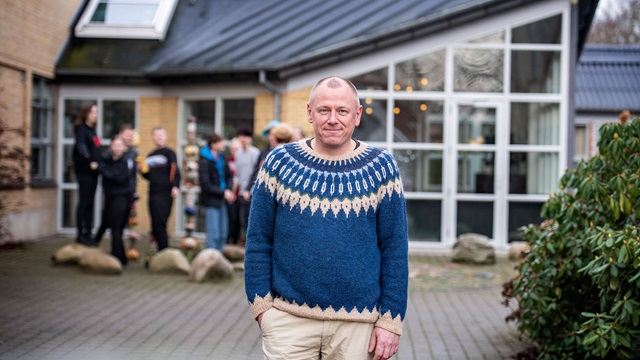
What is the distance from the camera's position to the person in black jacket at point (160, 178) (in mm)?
12258

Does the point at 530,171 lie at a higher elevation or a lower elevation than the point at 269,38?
lower

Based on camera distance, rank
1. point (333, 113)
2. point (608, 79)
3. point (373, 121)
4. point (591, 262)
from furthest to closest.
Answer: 1. point (608, 79)
2. point (373, 121)
3. point (591, 262)
4. point (333, 113)

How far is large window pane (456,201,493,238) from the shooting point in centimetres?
1536

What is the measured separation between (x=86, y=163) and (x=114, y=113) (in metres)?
4.03

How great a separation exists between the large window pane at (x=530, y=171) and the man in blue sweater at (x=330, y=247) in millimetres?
11869

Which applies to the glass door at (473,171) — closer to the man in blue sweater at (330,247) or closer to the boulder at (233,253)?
the boulder at (233,253)

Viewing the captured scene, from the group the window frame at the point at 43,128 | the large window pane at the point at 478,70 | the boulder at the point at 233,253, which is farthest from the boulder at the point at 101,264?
the large window pane at the point at 478,70

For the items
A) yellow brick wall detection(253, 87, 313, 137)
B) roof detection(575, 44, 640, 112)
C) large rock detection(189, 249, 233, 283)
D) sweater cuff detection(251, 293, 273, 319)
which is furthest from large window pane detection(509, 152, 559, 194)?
sweater cuff detection(251, 293, 273, 319)

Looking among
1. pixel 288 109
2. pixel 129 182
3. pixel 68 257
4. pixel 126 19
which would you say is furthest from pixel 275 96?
pixel 68 257

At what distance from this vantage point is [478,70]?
15320 millimetres

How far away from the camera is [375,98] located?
15.4 meters

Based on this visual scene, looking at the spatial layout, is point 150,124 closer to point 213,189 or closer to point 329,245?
point 213,189

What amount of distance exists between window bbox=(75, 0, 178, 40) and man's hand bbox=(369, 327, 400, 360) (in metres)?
14.8

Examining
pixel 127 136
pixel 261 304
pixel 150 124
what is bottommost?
pixel 261 304
